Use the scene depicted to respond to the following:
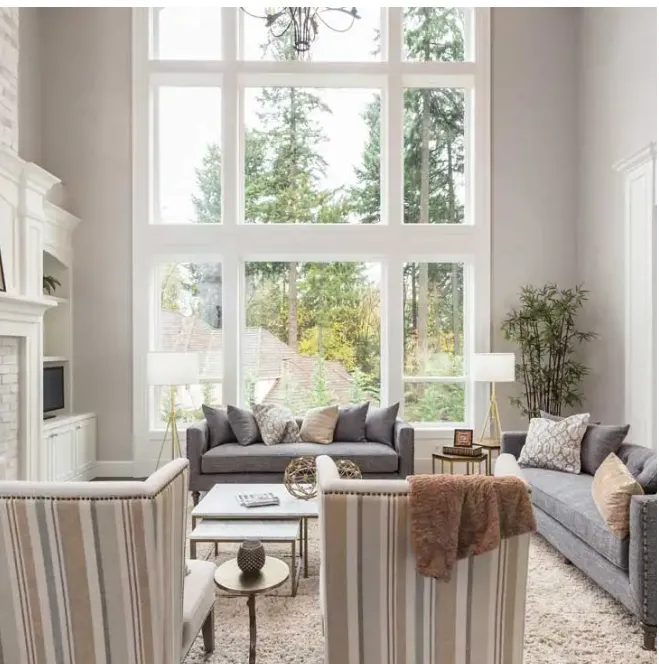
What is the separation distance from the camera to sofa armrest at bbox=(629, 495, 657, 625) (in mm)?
2535

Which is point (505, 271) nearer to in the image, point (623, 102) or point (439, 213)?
point (439, 213)

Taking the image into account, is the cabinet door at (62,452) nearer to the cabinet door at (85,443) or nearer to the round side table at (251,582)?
the cabinet door at (85,443)

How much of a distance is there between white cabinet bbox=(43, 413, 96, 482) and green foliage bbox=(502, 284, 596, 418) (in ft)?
13.7

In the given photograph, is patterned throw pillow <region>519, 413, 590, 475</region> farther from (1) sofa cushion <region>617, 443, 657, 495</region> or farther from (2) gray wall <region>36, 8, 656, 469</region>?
(2) gray wall <region>36, 8, 656, 469</region>

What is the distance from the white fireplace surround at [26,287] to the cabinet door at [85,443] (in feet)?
2.11

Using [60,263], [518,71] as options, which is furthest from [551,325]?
[60,263]

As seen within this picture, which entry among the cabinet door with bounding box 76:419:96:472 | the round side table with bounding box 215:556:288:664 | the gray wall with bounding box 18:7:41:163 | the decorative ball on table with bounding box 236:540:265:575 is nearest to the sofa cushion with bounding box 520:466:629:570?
the round side table with bounding box 215:556:288:664

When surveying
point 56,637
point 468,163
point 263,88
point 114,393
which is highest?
point 263,88

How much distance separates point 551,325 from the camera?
18.3 ft

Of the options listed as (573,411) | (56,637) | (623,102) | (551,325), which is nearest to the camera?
(56,637)

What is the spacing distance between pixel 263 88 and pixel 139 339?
2.82 meters

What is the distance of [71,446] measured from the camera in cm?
526

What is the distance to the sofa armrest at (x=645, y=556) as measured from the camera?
2535mm

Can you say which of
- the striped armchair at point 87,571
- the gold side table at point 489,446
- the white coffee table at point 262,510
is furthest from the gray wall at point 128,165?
the striped armchair at point 87,571
